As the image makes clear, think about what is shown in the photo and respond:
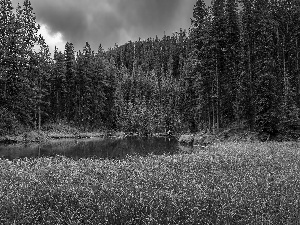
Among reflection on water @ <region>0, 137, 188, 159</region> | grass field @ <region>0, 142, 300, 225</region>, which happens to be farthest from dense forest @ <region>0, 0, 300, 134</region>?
grass field @ <region>0, 142, 300, 225</region>

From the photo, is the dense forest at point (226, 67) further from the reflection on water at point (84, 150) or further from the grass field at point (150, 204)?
the grass field at point (150, 204)

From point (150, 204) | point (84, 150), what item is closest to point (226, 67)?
point (84, 150)

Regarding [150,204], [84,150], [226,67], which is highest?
[226,67]

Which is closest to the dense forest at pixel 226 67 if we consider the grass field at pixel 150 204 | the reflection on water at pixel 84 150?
the reflection on water at pixel 84 150

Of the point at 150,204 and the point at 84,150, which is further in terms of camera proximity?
the point at 84,150

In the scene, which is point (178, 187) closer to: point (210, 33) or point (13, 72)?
point (210, 33)

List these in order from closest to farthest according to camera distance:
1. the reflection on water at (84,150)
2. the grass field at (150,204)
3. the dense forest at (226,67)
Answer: the grass field at (150,204) → the reflection on water at (84,150) → the dense forest at (226,67)

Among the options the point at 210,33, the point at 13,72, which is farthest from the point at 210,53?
the point at 13,72

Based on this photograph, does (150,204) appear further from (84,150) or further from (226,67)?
(226,67)

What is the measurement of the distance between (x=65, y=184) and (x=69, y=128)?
63.6m

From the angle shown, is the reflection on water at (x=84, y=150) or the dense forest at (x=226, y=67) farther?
the dense forest at (x=226, y=67)

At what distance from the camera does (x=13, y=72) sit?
4734 centimetres

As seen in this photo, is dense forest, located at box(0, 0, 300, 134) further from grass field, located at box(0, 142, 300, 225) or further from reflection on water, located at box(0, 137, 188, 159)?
grass field, located at box(0, 142, 300, 225)

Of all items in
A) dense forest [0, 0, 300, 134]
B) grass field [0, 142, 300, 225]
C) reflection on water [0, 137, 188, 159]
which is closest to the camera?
grass field [0, 142, 300, 225]
